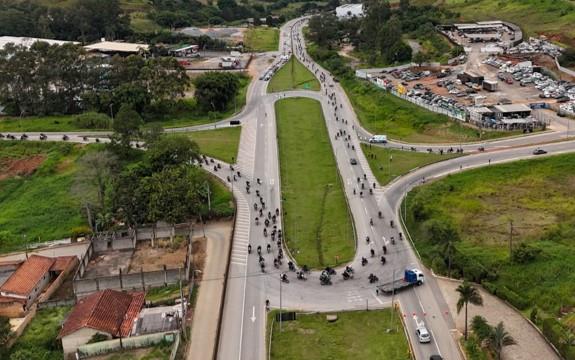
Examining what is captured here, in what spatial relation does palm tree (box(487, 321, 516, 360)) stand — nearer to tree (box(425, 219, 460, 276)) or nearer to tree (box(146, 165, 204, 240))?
tree (box(425, 219, 460, 276))

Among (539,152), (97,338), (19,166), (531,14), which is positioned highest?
(531,14)

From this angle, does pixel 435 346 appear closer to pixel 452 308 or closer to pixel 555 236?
pixel 452 308

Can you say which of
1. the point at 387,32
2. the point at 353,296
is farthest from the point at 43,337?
the point at 387,32

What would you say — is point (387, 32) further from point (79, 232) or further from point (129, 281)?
point (129, 281)

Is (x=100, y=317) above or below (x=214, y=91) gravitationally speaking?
below

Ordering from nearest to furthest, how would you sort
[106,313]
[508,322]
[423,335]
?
[423,335]
[508,322]
[106,313]

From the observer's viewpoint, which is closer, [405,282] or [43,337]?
[43,337]

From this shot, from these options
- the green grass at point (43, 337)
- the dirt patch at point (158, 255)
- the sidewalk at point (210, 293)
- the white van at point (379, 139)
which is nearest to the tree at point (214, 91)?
the white van at point (379, 139)

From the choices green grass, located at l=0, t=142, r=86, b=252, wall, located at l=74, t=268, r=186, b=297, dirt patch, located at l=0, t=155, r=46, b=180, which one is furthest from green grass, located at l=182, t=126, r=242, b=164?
wall, located at l=74, t=268, r=186, b=297
